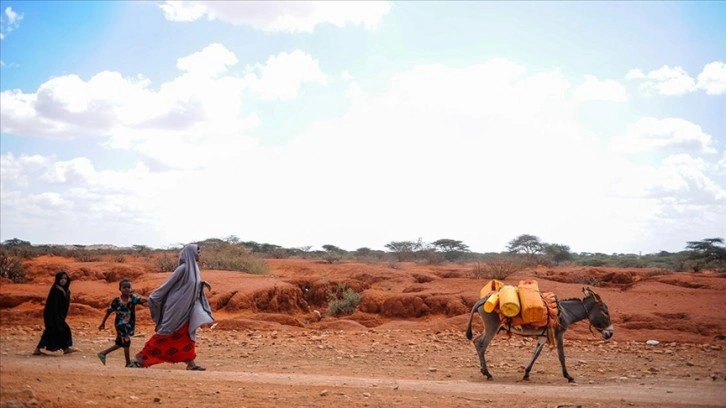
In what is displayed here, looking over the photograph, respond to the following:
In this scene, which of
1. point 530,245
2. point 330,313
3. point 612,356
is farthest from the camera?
point 530,245

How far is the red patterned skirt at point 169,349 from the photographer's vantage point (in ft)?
36.5

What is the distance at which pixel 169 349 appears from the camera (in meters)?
11.2

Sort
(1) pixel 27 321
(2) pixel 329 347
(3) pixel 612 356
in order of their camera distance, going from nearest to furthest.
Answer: (3) pixel 612 356 → (2) pixel 329 347 → (1) pixel 27 321

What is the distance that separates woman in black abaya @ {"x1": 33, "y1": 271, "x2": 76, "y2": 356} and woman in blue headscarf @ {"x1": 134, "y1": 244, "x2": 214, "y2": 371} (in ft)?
9.18

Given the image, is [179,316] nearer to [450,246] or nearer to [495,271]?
[495,271]

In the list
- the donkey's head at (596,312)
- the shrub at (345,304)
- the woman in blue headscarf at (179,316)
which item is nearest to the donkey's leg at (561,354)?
the donkey's head at (596,312)

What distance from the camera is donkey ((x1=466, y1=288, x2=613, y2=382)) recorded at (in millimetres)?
10781

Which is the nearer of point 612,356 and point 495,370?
point 495,370

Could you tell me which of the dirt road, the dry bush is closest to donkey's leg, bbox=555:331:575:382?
the dirt road

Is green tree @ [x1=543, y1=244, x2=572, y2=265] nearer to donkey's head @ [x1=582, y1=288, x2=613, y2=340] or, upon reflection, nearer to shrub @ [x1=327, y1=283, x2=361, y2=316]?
shrub @ [x1=327, y1=283, x2=361, y2=316]

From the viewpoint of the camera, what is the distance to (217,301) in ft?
72.3

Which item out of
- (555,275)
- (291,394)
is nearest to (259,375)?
(291,394)

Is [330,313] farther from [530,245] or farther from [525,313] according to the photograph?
[530,245]

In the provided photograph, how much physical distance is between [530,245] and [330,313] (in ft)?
114
